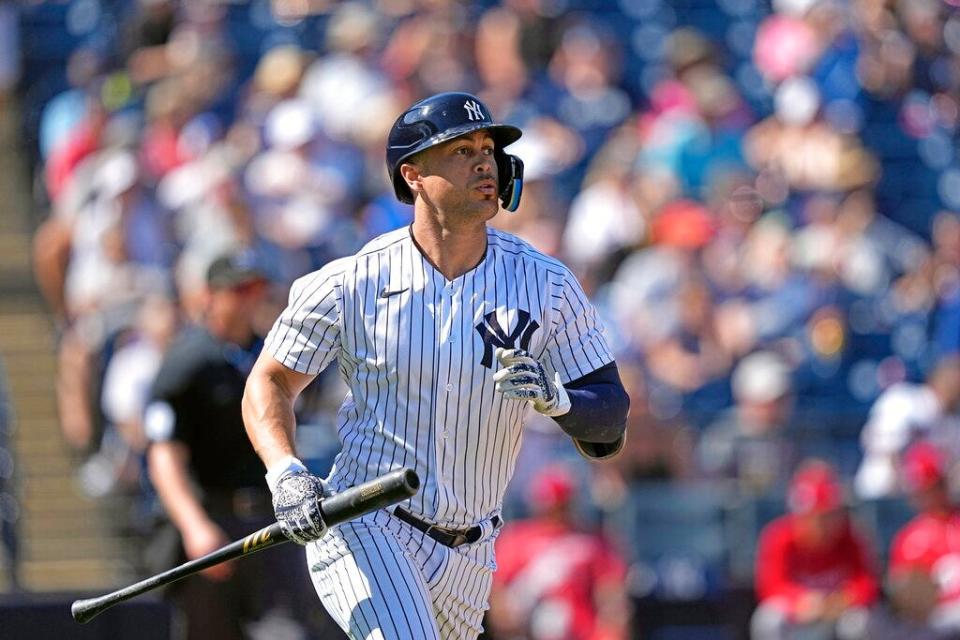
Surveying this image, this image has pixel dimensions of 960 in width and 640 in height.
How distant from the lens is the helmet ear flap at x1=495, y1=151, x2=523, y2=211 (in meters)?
5.08

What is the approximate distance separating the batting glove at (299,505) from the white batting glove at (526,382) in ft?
1.70

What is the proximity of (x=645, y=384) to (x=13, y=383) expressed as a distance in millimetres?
4041

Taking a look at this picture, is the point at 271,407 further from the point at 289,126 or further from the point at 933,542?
the point at 289,126

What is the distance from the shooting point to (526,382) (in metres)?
4.57

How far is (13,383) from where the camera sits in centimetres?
1184

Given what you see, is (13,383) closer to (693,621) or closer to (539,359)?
(693,621)

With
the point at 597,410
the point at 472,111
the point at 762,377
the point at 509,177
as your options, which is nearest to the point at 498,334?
the point at 597,410

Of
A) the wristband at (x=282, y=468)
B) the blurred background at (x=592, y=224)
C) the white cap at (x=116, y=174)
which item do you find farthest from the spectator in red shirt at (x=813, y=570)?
the wristband at (x=282, y=468)

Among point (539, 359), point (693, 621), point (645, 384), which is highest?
point (539, 359)

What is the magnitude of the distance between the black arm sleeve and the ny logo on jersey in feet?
0.60

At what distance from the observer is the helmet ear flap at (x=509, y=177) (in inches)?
200

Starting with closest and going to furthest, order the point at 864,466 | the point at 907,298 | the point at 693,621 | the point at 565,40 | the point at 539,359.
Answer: the point at 539,359
the point at 693,621
the point at 864,466
the point at 907,298
the point at 565,40

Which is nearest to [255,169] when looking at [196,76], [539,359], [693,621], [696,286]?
[196,76]

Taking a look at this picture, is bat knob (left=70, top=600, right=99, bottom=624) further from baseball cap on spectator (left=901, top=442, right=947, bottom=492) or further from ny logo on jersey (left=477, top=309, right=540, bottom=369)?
baseball cap on spectator (left=901, top=442, right=947, bottom=492)
